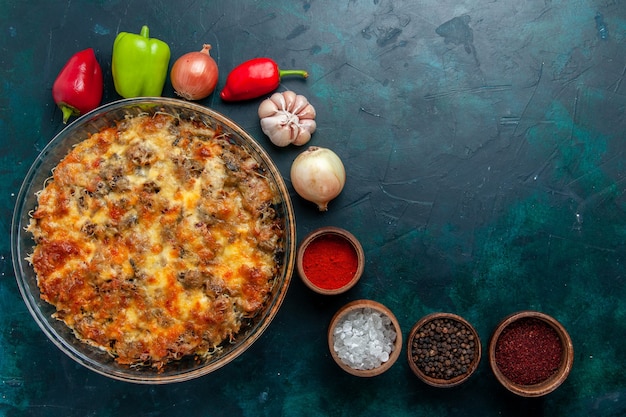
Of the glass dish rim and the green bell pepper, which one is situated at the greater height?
the green bell pepper

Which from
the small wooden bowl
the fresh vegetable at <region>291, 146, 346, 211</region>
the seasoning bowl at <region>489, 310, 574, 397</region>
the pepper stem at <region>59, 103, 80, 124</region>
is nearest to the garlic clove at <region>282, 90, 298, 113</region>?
the fresh vegetable at <region>291, 146, 346, 211</region>

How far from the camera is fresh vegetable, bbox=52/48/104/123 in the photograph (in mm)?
3643

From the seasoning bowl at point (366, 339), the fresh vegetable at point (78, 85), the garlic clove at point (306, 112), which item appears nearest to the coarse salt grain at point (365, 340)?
the seasoning bowl at point (366, 339)

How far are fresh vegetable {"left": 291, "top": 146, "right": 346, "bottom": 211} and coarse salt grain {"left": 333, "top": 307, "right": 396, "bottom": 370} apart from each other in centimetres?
74

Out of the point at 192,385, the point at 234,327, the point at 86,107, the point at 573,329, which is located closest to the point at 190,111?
the point at 86,107

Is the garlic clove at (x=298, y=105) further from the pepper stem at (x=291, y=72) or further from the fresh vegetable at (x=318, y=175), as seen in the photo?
the fresh vegetable at (x=318, y=175)

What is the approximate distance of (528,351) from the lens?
3725 mm

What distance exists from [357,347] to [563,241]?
150 cm

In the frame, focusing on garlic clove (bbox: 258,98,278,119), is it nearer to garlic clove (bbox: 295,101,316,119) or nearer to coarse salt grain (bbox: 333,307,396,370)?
garlic clove (bbox: 295,101,316,119)

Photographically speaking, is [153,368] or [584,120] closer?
[153,368]

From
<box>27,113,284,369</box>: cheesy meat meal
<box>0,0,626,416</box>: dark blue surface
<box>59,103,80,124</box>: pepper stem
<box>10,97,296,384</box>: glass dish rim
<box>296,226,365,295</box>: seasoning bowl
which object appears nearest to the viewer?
<box>27,113,284,369</box>: cheesy meat meal

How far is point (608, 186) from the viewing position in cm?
392

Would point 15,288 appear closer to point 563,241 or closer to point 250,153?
point 250,153

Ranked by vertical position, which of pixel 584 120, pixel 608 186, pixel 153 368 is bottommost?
pixel 153 368
